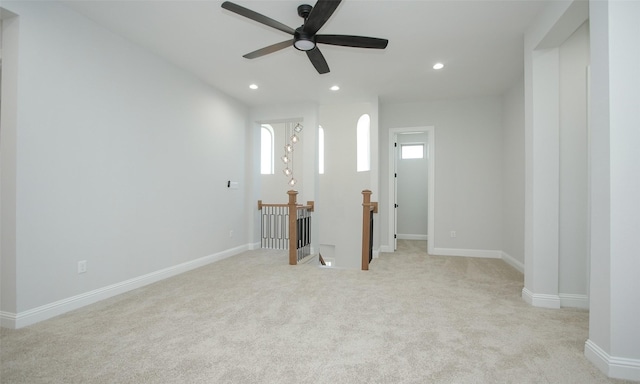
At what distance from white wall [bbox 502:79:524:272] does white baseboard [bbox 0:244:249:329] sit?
4.95 m

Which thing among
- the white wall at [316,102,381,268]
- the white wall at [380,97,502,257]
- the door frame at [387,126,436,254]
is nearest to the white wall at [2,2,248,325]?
the white wall at [316,102,381,268]

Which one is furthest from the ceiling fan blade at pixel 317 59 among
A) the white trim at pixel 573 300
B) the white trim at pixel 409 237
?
the white trim at pixel 409 237

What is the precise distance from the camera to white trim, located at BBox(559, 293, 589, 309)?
9.33ft

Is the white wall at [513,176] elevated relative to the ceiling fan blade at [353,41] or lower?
lower

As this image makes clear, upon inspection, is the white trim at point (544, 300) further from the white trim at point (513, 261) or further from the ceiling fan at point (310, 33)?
the ceiling fan at point (310, 33)

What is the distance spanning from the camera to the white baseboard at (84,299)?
2387 mm

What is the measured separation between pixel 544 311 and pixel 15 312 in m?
4.68

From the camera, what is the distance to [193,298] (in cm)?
309

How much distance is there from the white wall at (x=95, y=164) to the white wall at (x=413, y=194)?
197 inches

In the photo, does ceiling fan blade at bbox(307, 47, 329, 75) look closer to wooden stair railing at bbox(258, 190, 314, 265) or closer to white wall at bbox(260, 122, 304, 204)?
wooden stair railing at bbox(258, 190, 314, 265)

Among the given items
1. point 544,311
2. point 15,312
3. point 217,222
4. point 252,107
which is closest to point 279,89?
point 252,107

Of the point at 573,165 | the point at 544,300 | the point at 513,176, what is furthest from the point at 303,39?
the point at 513,176

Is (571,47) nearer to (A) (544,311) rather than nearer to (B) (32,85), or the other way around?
(A) (544,311)

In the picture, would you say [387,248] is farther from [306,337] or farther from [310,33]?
[310,33]
